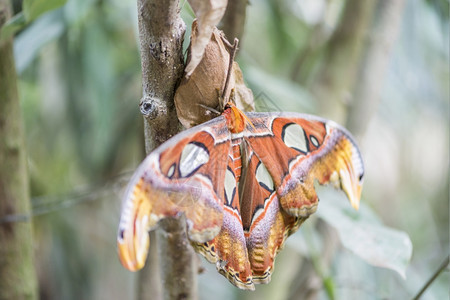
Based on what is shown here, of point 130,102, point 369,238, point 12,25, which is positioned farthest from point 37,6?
point 130,102

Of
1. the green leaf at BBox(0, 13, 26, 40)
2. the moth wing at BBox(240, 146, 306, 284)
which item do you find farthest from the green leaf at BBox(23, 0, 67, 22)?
the moth wing at BBox(240, 146, 306, 284)

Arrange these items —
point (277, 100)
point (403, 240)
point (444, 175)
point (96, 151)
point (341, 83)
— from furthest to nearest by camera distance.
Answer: point (444, 175)
point (96, 151)
point (341, 83)
point (277, 100)
point (403, 240)

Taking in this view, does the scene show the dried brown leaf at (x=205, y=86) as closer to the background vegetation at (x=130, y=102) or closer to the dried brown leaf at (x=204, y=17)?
the dried brown leaf at (x=204, y=17)

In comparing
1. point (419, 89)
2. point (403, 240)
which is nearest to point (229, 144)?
point (403, 240)

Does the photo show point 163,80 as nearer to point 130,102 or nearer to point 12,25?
point 12,25

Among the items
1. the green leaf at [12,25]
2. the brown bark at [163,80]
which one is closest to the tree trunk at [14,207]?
the green leaf at [12,25]

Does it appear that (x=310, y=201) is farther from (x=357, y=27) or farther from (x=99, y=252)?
(x=99, y=252)

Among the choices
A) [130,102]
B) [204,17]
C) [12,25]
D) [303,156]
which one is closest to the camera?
[204,17]
